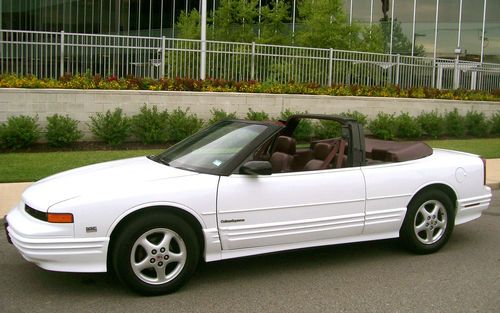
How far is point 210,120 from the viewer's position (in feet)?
47.6

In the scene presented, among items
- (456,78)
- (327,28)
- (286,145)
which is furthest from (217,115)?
(456,78)

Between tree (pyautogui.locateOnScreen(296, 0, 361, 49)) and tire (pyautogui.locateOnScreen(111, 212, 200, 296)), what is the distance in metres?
15.2

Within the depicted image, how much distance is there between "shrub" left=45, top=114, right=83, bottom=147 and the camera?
12.4 m

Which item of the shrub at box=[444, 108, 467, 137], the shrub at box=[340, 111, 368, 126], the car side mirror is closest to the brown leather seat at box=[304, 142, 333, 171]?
the car side mirror

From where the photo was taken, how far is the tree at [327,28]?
18.8m

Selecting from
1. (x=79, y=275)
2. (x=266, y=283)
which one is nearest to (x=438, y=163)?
(x=266, y=283)

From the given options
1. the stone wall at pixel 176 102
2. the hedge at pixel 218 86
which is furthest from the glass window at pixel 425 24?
the stone wall at pixel 176 102

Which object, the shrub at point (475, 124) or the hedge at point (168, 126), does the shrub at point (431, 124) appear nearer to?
the hedge at point (168, 126)

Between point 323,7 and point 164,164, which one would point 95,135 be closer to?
point 164,164

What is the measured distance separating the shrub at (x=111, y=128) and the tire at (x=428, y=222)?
8.75 meters

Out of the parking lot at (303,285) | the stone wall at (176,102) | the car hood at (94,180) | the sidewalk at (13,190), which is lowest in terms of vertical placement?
the parking lot at (303,285)

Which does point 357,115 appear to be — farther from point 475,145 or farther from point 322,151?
point 322,151

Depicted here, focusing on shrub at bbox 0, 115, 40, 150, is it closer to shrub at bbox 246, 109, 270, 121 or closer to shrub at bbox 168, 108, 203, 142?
shrub at bbox 168, 108, 203, 142

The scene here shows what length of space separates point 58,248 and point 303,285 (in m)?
2.10
